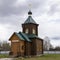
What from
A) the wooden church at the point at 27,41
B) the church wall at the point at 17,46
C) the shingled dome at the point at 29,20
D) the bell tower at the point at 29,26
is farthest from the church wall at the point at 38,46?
the shingled dome at the point at 29,20

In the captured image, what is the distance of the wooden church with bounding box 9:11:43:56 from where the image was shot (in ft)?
144

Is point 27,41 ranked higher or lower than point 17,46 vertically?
higher

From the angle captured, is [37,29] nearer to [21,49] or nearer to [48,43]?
[21,49]

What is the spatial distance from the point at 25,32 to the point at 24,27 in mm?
1181

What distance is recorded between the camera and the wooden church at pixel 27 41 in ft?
144

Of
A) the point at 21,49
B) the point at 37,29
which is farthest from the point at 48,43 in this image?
the point at 21,49

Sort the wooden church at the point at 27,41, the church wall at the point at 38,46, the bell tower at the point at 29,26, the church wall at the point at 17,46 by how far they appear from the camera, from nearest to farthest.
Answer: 1. the church wall at the point at 17,46
2. the wooden church at the point at 27,41
3. the church wall at the point at 38,46
4. the bell tower at the point at 29,26

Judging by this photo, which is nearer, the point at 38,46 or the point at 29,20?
the point at 38,46

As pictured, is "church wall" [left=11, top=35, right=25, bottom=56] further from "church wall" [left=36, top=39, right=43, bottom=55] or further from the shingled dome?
the shingled dome

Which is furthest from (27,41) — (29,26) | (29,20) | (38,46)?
(29,20)

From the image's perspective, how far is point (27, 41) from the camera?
4556 cm

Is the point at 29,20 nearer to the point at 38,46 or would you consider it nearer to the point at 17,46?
the point at 38,46

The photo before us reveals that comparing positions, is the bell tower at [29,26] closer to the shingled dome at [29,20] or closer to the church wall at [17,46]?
the shingled dome at [29,20]

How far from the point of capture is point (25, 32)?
49.2 metres
